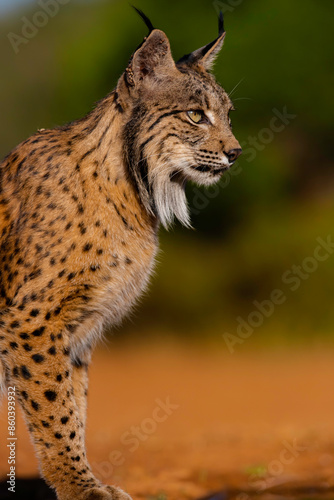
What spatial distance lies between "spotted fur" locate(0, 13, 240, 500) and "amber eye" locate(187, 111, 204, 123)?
0.02 metres

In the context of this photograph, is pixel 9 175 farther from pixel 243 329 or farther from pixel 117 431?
pixel 243 329

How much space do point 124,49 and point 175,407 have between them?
649 centimetres

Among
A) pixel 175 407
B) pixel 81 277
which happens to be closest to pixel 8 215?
pixel 81 277

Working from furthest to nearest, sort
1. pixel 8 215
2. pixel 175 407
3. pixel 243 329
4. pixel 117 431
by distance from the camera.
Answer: pixel 243 329
pixel 175 407
pixel 117 431
pixel 8 215

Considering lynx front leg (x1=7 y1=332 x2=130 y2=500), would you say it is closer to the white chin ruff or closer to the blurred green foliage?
the white chin ruff

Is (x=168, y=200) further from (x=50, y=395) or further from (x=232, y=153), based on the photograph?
(x=50, y=395)

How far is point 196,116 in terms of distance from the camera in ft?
16.2

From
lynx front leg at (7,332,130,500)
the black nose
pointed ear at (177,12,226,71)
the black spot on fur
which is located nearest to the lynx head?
the black nose

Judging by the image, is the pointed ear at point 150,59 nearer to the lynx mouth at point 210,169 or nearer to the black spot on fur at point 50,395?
the lynx mouth at point 210,169

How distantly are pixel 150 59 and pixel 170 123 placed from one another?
42cm

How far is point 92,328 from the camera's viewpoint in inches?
Result: 196

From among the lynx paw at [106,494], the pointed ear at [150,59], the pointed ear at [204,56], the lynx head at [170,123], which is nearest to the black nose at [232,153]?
the lynx head at [170,123]

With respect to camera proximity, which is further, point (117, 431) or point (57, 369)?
point (117, 431)

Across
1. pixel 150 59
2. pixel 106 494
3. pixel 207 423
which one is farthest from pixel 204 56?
pixel 207 423
